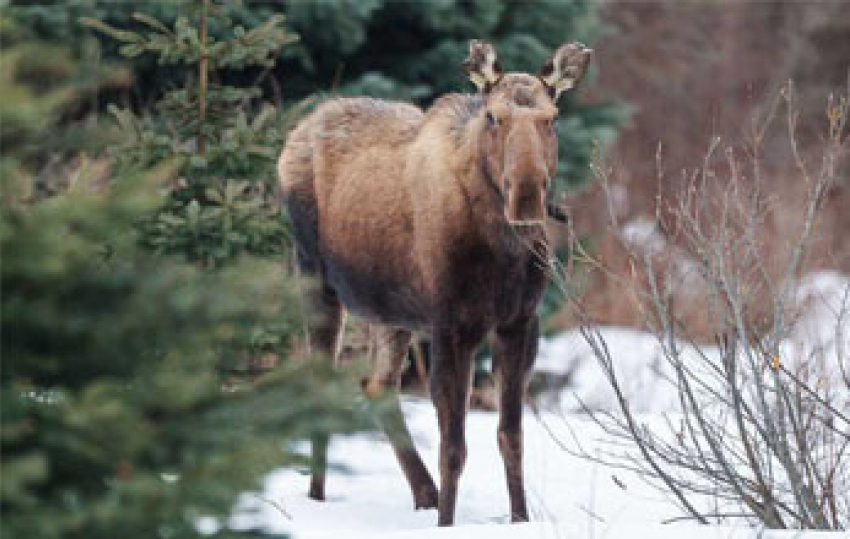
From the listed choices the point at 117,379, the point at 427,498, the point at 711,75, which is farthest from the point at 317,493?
the point at 711,75

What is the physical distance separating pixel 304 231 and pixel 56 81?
4.50 meters

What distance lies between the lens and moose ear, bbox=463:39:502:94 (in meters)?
6.62

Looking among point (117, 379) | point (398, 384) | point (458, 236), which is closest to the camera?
point (117, 379)

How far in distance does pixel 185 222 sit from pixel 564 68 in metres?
2.23

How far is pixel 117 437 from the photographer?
8.75ft

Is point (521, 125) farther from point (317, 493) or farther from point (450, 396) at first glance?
point (317, 493)

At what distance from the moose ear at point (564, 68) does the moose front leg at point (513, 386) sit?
1037mm

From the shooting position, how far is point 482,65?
6.65 meters

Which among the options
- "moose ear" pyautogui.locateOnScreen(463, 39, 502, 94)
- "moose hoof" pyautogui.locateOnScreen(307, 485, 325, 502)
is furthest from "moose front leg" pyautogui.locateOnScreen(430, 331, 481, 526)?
"moose ear" pyautogui.locateOnScreen(463, 39, 502, 94)

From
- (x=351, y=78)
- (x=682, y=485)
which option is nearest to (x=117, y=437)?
(x=682, y=485)

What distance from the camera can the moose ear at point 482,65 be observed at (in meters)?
6.62

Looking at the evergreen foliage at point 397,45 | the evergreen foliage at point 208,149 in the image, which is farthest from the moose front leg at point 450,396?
the evergreen foliage at point 397,45

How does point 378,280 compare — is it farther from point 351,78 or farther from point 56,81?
point 351,78

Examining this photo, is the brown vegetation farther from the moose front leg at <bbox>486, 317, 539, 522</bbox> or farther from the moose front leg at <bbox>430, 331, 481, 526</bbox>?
the moose front leg at <bbox>430, 331, 481, 526</bbox>
